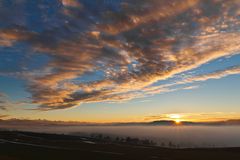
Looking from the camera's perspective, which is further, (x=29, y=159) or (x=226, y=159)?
(x=226, y=159)

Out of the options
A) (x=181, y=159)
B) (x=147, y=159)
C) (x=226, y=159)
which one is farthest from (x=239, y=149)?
(x=147, y=159)

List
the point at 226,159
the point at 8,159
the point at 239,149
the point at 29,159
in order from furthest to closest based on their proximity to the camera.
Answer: the point at 239,149 → the point at 226,159 → the point at 29,159 → the point at 8,159

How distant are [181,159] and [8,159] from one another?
92.9ft

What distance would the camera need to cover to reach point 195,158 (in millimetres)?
53719

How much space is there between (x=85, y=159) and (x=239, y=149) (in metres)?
40.6

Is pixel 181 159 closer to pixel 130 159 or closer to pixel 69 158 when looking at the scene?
pixel 130 159

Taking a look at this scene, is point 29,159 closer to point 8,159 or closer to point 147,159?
point 8,159

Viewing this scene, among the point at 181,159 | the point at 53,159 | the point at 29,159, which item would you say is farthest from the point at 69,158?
the point at 181,159

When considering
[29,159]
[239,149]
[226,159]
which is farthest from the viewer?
[239,149]

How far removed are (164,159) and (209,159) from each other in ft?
27.4

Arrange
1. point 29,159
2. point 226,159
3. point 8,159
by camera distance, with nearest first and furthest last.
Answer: point 8,159, point 29,159, point 226,159

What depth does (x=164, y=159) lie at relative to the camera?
51125 mm

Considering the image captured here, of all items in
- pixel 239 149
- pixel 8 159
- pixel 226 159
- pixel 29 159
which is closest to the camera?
pixel 8 159

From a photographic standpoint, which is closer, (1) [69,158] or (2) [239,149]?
(1) [69,158]
